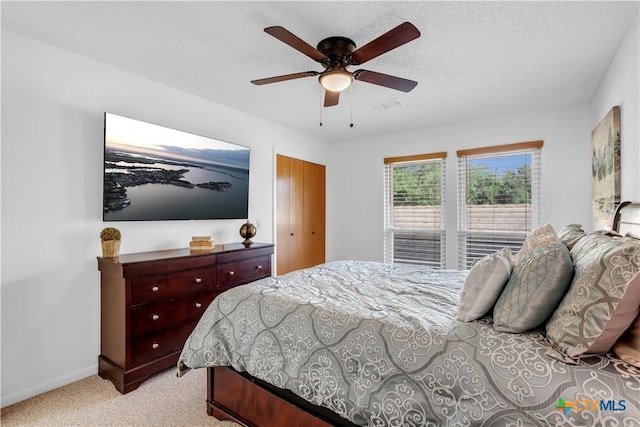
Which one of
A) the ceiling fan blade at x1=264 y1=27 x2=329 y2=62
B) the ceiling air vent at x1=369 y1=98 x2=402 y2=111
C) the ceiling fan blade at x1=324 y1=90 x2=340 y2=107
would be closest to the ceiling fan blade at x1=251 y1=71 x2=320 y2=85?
the ceiling fan blade at x1=264 y1=27 x2=329 y2=62

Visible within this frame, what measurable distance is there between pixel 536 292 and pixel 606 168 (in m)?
2.23

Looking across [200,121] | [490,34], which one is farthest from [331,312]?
[200,121]

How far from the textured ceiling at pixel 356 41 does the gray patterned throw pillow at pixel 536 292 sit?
5.06 feet

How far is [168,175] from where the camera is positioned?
114 inches

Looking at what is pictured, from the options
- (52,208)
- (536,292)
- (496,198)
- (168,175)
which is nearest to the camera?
(536,292)

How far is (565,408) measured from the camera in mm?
941

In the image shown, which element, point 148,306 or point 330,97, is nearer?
point 148,306

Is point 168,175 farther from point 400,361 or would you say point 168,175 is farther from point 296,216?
point 400,361

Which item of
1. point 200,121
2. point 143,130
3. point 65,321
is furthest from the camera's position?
point 200,121

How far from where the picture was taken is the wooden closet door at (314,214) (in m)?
4.82

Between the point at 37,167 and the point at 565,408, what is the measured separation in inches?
127

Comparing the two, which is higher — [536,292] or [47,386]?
[536,292]

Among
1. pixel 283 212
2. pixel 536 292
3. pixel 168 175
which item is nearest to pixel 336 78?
pixel 536 292

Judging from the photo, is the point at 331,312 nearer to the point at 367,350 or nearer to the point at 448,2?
the point at 367,350
